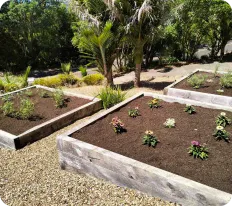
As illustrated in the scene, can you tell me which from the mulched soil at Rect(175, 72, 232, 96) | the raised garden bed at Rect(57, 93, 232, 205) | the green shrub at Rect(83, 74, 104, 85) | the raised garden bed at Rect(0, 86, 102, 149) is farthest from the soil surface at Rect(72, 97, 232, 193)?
the green shrub at Rect(83, 74, 104, 85)

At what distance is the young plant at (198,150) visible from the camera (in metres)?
3.01

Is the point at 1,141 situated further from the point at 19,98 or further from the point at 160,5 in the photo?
the point at 160,5

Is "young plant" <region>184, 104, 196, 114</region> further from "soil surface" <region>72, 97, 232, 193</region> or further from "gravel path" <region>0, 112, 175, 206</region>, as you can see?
"gravel path" <region>0, 112, 175, 206</region>

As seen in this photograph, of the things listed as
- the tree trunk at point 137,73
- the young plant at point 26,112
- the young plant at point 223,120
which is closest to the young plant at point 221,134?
the young plant at point 223,120

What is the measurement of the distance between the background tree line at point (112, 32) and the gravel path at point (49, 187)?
4.43 m

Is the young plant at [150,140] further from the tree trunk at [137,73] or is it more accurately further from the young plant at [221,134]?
the tree trunk at [137,73]

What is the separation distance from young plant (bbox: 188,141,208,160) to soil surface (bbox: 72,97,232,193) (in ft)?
0.20

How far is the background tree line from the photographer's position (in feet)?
23.9

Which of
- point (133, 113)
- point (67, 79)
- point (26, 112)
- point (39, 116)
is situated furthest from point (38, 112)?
point (67, 79)

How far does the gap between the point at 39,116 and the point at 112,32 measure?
403 cm

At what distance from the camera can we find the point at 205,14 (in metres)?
11.6

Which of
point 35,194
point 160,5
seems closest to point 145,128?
point 35,194

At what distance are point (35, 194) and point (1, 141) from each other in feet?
5.80

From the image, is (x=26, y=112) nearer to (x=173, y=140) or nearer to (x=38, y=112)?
(x=38, y=112)
